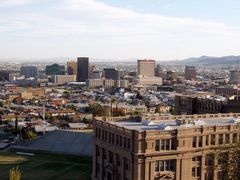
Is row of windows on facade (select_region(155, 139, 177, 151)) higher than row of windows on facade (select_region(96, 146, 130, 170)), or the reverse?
row of windows on facade (select_region(155, 139, 177, 151))

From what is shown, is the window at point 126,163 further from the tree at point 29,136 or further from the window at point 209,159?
the tree at point 29,136

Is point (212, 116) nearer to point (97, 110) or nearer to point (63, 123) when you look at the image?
point (63, 123)

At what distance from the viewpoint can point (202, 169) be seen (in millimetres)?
63188

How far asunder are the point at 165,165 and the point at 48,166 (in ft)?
128

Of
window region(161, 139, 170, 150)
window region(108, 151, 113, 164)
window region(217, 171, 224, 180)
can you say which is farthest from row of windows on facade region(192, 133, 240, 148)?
window region(108, 151, 113, 164)

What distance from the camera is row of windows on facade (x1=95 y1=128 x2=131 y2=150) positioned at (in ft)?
200

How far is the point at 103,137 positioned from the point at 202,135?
1401cm

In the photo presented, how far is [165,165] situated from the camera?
60.2 metres

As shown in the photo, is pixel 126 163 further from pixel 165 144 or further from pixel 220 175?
pixel 220 175

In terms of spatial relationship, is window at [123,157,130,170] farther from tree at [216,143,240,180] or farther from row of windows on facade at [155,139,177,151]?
tree at [216,143,240,180]

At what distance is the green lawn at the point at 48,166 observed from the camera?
85.6 metres

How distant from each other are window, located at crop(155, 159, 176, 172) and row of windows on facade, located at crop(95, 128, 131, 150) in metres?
4.20

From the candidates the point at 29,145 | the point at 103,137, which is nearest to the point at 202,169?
the point at 103,137

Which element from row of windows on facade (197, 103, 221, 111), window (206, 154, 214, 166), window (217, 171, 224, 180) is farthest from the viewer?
row of windows on facade (197, 103, 221, 111)
